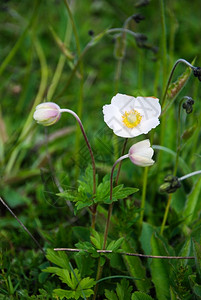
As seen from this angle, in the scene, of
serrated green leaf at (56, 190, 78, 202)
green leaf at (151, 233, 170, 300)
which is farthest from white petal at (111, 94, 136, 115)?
green leaf at (151, 233, 170, 300)

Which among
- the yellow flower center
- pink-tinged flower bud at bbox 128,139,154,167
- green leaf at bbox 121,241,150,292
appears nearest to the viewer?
pink-tinged flower bud at bbox 128,139,154,167

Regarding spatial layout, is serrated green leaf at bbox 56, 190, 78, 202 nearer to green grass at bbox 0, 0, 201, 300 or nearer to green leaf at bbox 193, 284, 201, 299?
green grass at bbox 0, 0, 201, 300

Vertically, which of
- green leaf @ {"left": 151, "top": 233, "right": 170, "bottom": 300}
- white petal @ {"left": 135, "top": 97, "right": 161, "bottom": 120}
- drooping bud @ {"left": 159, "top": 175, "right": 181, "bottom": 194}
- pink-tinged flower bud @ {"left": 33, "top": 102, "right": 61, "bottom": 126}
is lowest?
green leaf @ {"left": 151, "top": 233, "right": 170, "bottom": 300}

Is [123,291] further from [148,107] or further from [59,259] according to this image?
[148,107]

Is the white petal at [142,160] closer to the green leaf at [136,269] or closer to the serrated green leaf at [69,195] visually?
the serrated green leaf at [69,195]

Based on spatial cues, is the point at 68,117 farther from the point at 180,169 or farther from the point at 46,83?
the point at 180,169

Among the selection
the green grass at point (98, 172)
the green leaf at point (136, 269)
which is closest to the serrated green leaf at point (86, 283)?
the green grass at point (98, 172)

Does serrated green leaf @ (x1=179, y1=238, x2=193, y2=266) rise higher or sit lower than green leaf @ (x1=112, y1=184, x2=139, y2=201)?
lower

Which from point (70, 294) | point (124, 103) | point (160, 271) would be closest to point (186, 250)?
point (160, 271)
